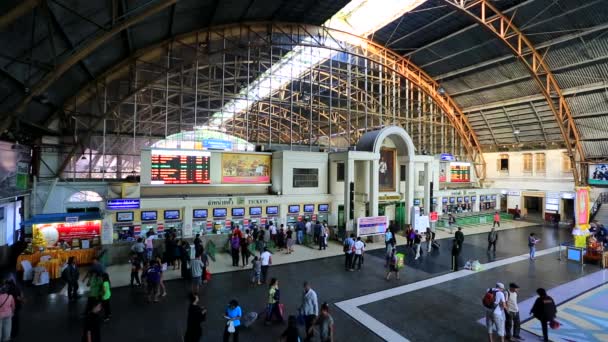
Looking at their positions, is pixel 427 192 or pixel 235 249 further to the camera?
pixel 427 192

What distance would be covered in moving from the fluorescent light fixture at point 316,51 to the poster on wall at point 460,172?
17.2 meters

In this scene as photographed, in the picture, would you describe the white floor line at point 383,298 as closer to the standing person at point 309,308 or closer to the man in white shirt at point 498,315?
the standing person at point 309,308

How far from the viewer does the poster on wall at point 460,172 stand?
33.2m

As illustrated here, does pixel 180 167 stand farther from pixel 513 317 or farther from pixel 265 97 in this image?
pixel 513 317

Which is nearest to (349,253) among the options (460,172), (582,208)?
(582,208)

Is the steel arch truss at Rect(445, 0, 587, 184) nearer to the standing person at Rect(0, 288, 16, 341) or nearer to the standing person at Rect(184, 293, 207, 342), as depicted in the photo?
the standing person at Rect(184, 293, 207, 342)

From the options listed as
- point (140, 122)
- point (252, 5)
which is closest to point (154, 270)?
point (140, 122)

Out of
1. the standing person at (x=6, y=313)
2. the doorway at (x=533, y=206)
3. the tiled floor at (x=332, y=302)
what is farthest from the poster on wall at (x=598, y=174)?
the standing person at (x=6, y=313)

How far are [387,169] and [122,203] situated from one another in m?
18.0

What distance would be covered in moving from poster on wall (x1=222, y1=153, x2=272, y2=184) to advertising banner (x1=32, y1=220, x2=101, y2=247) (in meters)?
7.31

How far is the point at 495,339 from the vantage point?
8.12 meters

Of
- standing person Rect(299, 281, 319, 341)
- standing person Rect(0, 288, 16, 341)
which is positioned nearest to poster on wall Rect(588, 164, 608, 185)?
standing person Rect(299, 281, 319, 341)

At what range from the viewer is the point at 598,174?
27734mm

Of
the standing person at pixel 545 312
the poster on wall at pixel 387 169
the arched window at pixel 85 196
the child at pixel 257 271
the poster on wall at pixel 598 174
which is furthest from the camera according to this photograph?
the poster on wall at pixel 598 174
